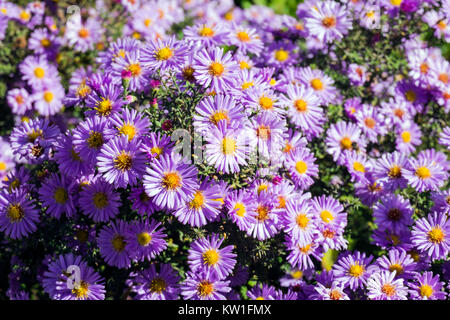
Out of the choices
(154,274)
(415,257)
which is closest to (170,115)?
(154,274)

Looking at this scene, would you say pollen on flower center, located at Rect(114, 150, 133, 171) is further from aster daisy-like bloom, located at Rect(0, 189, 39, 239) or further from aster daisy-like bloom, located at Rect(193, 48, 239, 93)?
aster daisy-like bloom, located at Rect(0, 189, 39, 239)

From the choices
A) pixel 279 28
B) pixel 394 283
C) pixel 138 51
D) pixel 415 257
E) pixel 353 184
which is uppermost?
pixel 279 28

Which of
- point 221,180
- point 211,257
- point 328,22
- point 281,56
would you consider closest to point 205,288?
point 211,257

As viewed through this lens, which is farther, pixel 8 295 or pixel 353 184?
pixel 353 184

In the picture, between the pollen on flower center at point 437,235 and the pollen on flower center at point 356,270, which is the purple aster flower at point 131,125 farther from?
the pollen on flower center at point 437,235

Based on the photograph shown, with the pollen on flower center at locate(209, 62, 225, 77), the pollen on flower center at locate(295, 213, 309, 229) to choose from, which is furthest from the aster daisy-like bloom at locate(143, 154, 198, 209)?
the pollen on flower center at locate(295, 213, 309, 229)

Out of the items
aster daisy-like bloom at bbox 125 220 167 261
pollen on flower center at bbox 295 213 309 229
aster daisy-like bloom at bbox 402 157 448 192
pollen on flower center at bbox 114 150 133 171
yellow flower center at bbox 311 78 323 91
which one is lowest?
aster daisy-like bloom at bbox 125 220 167 261


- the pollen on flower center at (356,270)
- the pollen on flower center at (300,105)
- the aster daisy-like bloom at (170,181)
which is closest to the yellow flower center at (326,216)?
the pollen on flower center at (356,270)

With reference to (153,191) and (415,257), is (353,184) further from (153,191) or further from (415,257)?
(153,191)
